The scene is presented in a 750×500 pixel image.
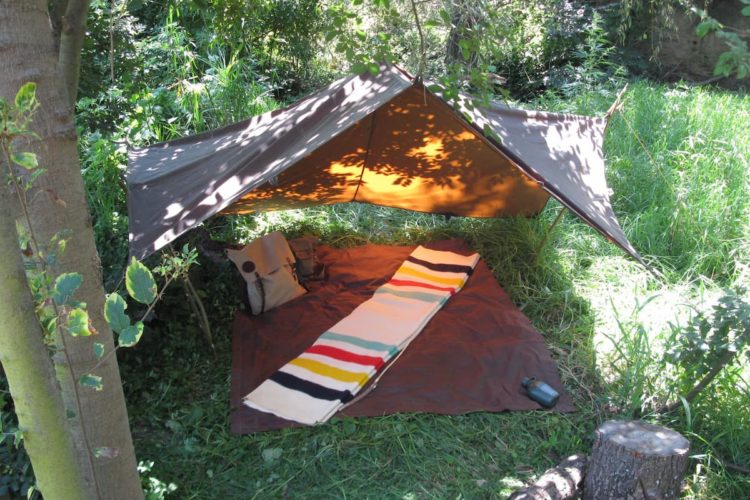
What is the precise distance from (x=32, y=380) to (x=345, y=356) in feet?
6.65

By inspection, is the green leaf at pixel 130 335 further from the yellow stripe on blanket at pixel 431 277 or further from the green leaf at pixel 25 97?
the yellow stripe on blanket at pixel 431 277

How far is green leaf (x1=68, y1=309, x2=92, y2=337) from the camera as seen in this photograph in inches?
36.6

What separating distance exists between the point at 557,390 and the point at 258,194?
174 centimetres

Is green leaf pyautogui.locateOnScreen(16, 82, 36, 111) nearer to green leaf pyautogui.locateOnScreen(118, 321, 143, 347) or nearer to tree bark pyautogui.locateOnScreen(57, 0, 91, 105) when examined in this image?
green leaf pyautogui.locateOnScreen(118, 321, 143, 347)

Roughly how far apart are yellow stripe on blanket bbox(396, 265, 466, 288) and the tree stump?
1581 millimetres

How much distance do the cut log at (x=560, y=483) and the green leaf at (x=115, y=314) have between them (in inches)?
57.3

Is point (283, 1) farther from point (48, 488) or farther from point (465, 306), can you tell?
point (48, 488)

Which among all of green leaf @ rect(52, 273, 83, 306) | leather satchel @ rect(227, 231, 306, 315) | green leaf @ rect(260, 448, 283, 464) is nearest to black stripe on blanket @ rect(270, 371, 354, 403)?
green leaf @ rect(260, 448, 283, 464)

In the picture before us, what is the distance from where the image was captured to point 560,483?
2.11m

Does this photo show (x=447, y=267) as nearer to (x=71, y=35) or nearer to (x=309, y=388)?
(x=309, y=388)

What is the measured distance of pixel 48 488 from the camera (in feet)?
3.45

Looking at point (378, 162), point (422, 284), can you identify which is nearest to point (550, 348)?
point (422, 284)

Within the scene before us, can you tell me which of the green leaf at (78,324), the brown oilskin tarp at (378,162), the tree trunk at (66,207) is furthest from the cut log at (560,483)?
the green leaf at (78,324)

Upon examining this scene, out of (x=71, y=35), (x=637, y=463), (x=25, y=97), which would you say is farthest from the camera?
(x=637, y=463)
